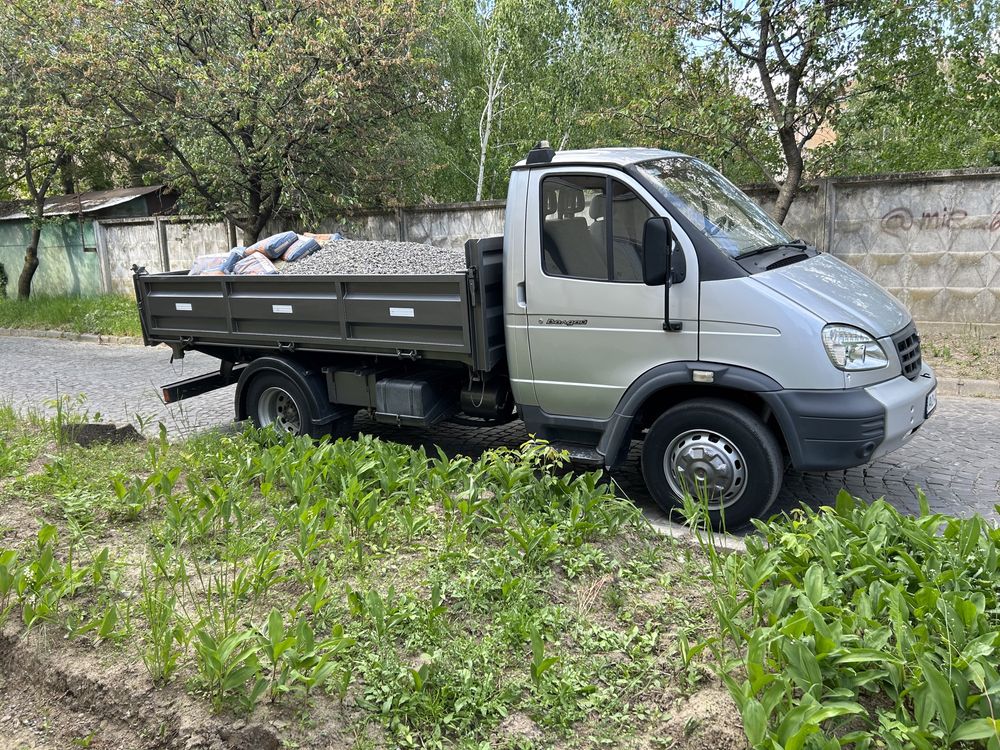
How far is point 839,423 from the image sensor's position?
4.66m

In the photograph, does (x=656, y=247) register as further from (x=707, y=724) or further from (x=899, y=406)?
(x=707, y=724)

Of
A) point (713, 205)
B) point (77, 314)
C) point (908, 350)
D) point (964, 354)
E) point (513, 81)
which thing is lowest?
point (964, 354)

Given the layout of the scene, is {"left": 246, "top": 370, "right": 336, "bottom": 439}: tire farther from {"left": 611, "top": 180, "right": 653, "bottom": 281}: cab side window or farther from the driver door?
{"left": 611, "top": 180, "right": 653, "bottom": 281}: cab side window

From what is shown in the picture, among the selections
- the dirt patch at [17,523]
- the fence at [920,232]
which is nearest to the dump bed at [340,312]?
the dirt patch at [17,523]

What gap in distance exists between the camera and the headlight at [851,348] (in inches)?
185

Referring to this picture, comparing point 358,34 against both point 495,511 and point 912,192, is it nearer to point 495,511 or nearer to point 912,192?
point 912,192

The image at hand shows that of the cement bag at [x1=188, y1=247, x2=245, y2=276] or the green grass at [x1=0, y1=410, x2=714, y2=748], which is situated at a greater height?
the cement bag at [x1=188, y1=247, x2=245, y2=276]

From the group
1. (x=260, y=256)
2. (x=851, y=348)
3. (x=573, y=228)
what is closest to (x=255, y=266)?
(x=260, y=256)

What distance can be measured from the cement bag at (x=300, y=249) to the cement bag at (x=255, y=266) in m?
0.18

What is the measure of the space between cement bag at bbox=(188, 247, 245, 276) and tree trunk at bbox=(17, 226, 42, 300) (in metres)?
13.6

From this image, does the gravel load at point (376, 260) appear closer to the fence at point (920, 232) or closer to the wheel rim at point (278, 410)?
the wheel rim at point (278, 410)

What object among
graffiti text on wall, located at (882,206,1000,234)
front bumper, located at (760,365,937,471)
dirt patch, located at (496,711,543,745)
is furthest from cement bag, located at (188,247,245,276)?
graffiti text on wall, located at (882,206,1000,234)

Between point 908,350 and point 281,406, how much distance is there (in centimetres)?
499

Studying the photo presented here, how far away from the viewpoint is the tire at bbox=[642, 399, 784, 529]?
4.88m
